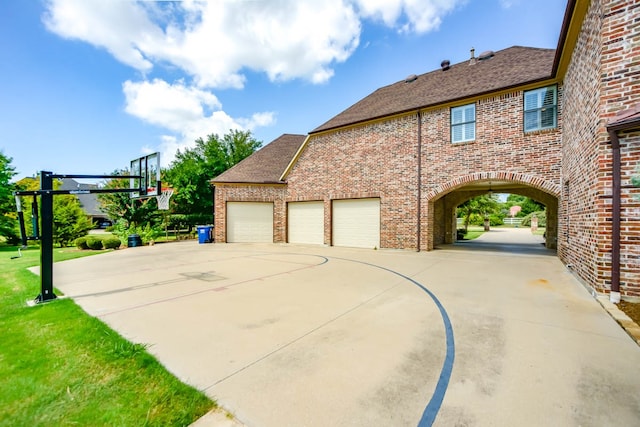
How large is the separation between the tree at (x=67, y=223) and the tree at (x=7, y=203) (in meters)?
4.96

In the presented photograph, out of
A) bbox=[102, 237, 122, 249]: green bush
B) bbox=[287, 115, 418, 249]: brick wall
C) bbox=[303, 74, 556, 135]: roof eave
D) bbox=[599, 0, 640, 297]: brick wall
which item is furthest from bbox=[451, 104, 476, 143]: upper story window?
bbox=[102, 237, 122, 249]: green bush

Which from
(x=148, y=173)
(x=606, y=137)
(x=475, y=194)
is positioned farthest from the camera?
(x=475, y=194)

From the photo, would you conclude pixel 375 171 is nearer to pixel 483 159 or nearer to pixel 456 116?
pixel 456 116

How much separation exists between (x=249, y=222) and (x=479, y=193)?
1278 cm

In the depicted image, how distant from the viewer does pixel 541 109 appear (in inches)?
359

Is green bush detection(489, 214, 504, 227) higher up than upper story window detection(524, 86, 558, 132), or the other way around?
upper story window detection(524, 86, 558, 132)

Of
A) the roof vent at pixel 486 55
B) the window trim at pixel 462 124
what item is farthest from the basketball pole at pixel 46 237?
the roof vent at pixel 486 55

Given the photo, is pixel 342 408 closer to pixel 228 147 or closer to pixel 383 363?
pixel 383 363

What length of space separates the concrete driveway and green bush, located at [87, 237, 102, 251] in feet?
32.2

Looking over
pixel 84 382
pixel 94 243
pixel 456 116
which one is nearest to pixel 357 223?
pixel 456 116

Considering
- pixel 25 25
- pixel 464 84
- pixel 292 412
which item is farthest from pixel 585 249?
pixel 25 25

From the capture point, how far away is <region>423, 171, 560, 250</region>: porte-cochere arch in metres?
9.41

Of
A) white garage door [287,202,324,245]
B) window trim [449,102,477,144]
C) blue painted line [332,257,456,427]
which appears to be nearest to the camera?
blue painted line [332,257,456,427]

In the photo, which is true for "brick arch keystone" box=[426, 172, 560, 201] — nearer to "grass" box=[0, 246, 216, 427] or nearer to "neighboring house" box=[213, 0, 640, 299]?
"neighboring house" box=[213, 0, 640, 299]
